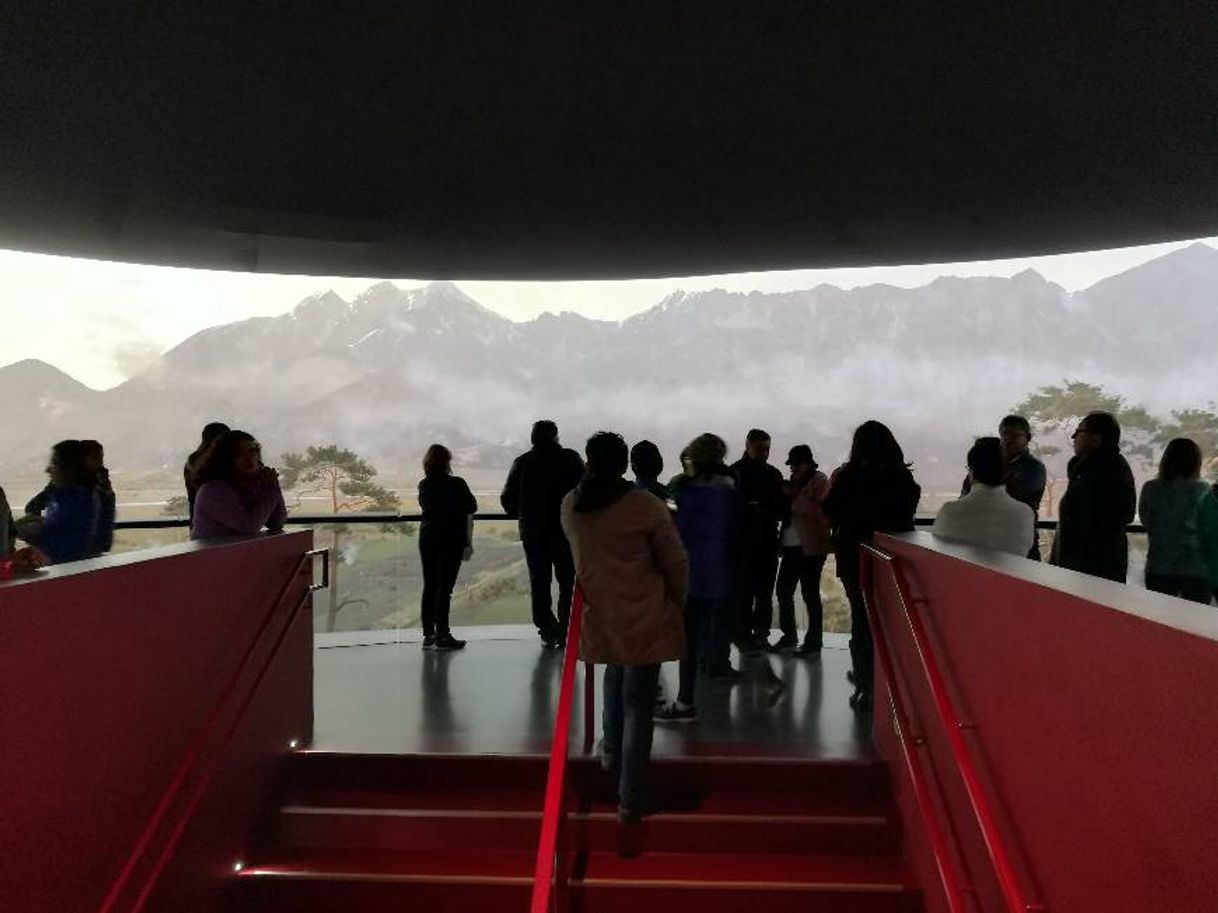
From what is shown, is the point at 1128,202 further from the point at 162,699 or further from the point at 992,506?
the point at 162,699

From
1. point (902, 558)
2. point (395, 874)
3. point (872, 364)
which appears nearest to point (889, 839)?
point (902, 558)

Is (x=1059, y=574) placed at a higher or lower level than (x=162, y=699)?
higher

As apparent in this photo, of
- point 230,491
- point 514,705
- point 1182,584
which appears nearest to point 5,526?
point 230,491

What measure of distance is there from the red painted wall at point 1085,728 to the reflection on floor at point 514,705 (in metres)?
1.23

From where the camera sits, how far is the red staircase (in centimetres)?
348

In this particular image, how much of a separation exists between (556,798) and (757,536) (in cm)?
327

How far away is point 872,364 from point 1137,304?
498 cm

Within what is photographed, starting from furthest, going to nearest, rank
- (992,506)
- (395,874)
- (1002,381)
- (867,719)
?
(1002,381) → (867,719) → (395,874) → (992,506)

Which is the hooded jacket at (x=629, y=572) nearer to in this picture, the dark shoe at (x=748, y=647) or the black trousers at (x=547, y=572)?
the black trousers at (x=547, y=572)

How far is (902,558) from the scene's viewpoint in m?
3.67

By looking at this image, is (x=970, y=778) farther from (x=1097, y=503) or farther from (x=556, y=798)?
(x=1097, y=503)

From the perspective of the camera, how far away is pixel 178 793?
3139 millimetres

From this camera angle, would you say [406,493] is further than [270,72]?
Yes

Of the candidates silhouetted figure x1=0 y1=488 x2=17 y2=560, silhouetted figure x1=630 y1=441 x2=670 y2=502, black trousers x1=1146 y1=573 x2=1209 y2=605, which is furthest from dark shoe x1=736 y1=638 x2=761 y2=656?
silhouetted figure x1=0 y1=488 x2=17 y2=560
